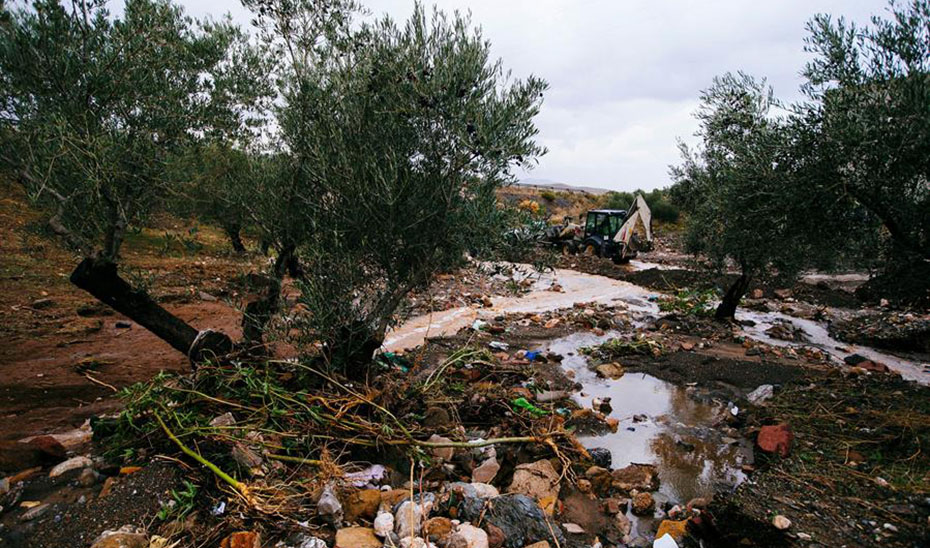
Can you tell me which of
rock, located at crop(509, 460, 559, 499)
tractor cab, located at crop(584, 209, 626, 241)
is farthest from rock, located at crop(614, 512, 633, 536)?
tractor cab, located at crop(584, 209, 626, 241)

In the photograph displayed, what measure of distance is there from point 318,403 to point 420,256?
1.94 metres

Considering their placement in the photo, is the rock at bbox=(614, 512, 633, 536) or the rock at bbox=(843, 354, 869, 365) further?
the rock at bbox=(843, 354, 869, 365)

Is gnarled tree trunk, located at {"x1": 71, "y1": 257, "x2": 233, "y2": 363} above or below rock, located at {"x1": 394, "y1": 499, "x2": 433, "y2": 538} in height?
above

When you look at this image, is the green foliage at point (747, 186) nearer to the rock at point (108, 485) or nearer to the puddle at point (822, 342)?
the puddle at point (822, 342)

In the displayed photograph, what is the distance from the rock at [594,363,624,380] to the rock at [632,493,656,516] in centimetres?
396

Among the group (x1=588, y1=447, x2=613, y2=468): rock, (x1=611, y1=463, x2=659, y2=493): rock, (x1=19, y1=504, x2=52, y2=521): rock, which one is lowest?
(x1=611, y1=463, x2=659, y2=493): rock

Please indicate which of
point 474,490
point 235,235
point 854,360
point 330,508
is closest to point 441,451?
point 474,490

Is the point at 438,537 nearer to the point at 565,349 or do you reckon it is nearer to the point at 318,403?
the point at 318,403

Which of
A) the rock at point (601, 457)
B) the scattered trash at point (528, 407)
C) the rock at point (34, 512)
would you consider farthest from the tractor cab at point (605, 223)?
the rock at point (34, 512)

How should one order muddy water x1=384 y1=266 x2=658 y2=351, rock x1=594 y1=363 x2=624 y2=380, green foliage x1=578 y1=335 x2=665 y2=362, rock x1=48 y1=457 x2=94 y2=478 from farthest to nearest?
muddy water x1=384 y1=266 x2=658 y2=351, green foliage x1=578 y1=335 x2=665 y2=362, rock x1=594 y1=363 x2=624 y2=380, rock x1=48 y1=457 x2=94 y2=478

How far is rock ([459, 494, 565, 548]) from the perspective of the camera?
355 centimetres

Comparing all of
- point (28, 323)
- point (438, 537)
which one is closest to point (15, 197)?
point (28, 323)

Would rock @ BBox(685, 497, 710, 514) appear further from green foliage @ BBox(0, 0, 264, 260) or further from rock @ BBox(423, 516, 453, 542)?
green foliage @ BBox(0, 0, 264, 260)

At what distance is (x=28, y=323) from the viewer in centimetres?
897
